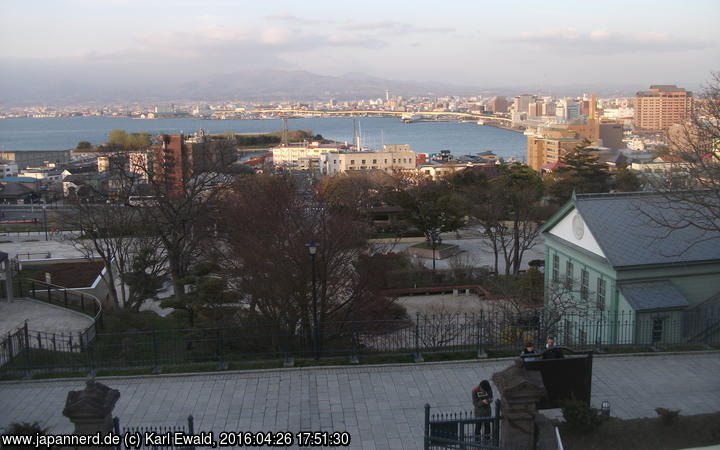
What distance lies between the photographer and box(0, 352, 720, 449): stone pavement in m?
8.10

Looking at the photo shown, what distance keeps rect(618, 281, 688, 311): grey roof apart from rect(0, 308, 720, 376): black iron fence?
31 cm

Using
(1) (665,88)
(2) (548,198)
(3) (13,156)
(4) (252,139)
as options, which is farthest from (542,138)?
(1) (665,88)

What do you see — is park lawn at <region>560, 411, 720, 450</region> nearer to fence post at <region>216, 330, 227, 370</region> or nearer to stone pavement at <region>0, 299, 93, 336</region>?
fence post at <region>216, 330, 227, 370</region>

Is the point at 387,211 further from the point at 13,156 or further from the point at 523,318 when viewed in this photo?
the point at 13,156

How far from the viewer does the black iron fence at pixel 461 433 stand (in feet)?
22.7

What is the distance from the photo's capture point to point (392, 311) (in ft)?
49.2

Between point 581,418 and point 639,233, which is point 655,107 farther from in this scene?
point 581,418

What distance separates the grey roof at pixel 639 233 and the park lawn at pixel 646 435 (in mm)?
5615

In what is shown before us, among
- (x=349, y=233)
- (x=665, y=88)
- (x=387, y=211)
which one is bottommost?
(x=387, y=211)

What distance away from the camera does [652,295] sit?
13109 mm

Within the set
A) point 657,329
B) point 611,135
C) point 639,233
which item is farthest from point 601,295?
point 611,135

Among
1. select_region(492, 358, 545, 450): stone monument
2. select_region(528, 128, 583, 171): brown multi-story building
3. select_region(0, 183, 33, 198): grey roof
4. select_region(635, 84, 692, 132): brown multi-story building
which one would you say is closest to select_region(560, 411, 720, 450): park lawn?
select_region(492, 358, 545, 450): stone monument

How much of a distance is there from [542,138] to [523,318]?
78207 millimetres

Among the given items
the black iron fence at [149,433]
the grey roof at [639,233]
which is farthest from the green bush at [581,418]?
the grey roof at [639,233]
